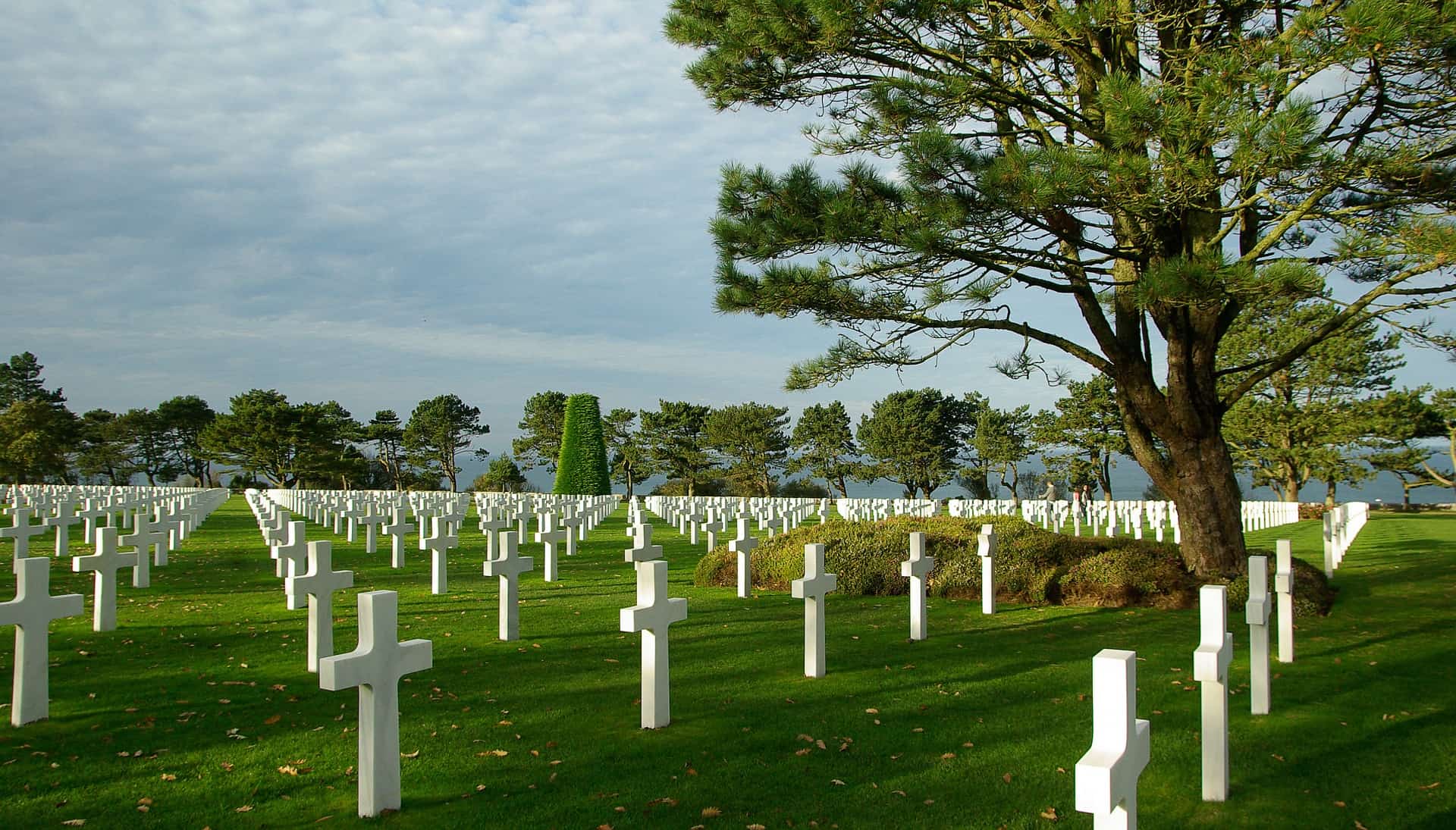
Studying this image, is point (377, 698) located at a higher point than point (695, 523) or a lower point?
higher

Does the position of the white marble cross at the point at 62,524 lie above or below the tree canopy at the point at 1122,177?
below

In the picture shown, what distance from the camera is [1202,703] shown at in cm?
400

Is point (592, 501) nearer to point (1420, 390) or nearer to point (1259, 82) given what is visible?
point (1259, 82)

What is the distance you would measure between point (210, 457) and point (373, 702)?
2500 inches

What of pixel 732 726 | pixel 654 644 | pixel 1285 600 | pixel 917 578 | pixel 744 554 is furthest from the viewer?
pixel 744 554

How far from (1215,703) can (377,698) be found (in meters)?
3.51

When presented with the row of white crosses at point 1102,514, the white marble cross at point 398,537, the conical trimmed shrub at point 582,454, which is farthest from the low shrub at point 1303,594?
the conical trimmed shrub at point 582,454

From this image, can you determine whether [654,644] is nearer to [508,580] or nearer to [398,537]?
[508,580]

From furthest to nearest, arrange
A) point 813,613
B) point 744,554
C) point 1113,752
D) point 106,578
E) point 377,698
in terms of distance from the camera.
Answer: point 744,554 → point 106,578 → point 813,613 → point 377,698 → point 1113,752

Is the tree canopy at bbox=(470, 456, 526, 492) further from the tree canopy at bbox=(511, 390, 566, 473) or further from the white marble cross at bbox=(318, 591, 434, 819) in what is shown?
the white marble cross at bbox=(318, 591, 434, 819)

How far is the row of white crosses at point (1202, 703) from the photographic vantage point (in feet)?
8.35

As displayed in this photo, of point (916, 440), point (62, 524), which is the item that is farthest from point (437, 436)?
point (62, 524)

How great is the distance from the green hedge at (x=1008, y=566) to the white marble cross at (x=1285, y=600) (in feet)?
7.06

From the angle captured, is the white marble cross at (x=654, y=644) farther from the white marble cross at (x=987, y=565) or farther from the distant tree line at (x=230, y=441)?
the distant tree line at (x=230, y=441)
